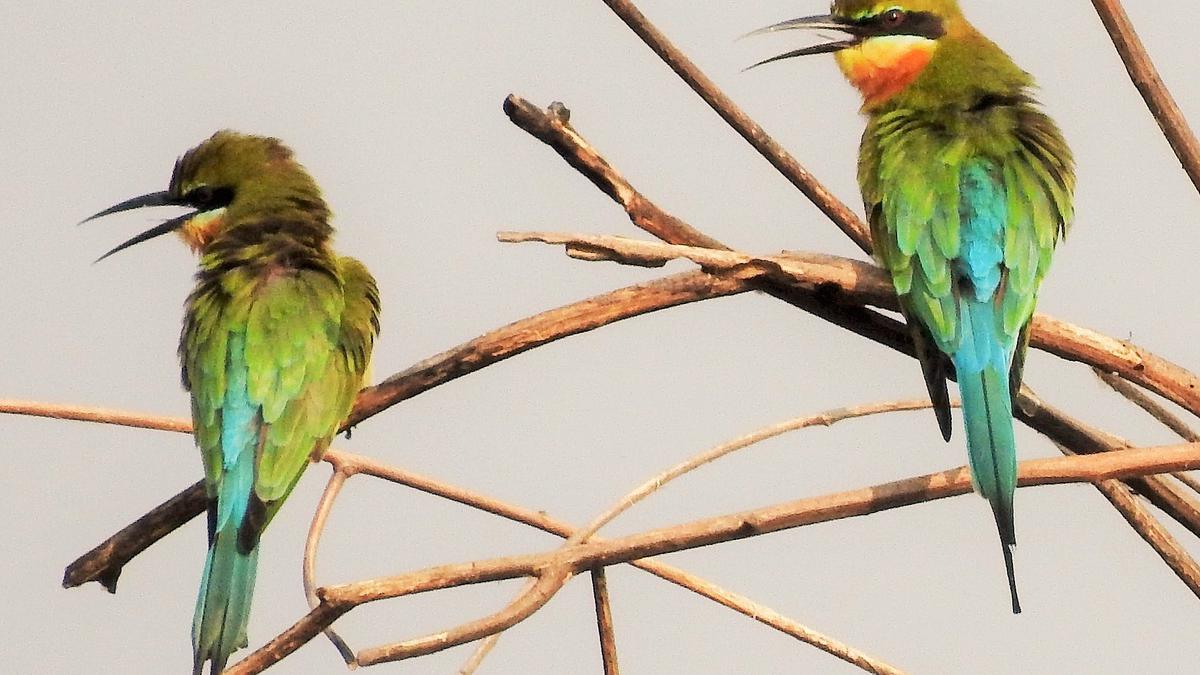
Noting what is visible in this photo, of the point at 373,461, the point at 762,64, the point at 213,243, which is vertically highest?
the point at 762,64

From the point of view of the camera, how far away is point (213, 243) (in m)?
2.48

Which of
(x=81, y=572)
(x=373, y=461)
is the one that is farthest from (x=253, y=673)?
A: (x=81, y=572)

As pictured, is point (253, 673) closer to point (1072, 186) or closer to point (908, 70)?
point (1072, 186)

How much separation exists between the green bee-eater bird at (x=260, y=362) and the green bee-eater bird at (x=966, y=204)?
2.75 feet

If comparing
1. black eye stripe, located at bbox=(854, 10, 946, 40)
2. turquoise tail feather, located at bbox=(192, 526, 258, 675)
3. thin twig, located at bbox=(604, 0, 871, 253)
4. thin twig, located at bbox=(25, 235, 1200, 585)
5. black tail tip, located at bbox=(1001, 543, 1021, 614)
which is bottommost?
black tail tip, located at bbox=(1001, 543, 1021, 614)

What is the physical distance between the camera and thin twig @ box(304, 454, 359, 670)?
1.43 metres

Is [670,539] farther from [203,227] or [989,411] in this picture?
[203,227]

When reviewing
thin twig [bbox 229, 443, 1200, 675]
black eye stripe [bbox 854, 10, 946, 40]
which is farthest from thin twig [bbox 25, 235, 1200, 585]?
black eye stripe [bbox 854, 10, 946, 40]

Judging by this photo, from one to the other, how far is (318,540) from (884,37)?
1432 millimetres

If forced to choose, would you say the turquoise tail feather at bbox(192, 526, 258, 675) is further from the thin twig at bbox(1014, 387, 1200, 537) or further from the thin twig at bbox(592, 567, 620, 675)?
the thin twig at bbox(1014, 387, 1200, 537)

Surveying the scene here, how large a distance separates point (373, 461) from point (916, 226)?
0.83m

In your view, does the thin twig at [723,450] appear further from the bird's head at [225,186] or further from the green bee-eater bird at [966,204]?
the bird's head at [225,186]

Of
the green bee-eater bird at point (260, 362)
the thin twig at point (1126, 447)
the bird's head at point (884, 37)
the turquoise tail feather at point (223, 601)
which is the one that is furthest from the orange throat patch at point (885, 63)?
the turquoise tail feather at point (223, 601)

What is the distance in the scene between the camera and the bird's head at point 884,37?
8.27 ft
